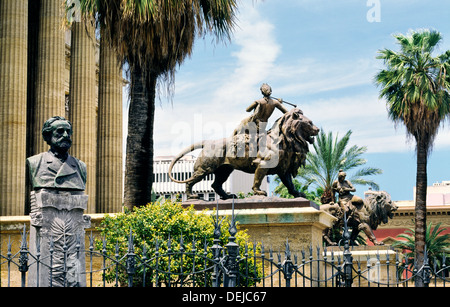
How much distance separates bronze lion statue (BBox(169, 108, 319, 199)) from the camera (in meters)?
16.3

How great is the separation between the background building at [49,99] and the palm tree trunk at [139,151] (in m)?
6.76

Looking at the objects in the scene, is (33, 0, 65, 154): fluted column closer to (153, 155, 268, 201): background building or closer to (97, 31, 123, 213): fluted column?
(97, 31, 123, 213): fluted column

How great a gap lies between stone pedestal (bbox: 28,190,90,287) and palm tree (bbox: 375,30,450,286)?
2613 cm

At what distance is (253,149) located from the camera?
1659 cm

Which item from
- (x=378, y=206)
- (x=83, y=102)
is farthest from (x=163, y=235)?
(x=83, y=102)

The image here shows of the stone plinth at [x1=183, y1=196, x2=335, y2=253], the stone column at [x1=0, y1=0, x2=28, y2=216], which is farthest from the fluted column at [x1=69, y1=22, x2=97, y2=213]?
the stone plinth at [x1=183, y1=196, x2=335, y2=253]

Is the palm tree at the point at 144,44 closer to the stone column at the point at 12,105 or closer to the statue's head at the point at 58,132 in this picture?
the statue's head at the point at 58,132

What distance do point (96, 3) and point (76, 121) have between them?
14.0 m

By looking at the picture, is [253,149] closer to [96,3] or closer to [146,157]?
[146,157]

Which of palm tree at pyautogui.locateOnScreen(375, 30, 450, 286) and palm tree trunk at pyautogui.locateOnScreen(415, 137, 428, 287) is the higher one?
palm tree at pyautogui.locateOnScreen(375, 30, 450, 286)

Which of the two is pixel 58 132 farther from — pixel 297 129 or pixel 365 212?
pixel 365 212

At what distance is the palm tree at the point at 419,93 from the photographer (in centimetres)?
3412

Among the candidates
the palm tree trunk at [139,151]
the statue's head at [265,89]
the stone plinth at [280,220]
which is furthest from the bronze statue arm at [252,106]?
the palm tree trunk at [139,151]
